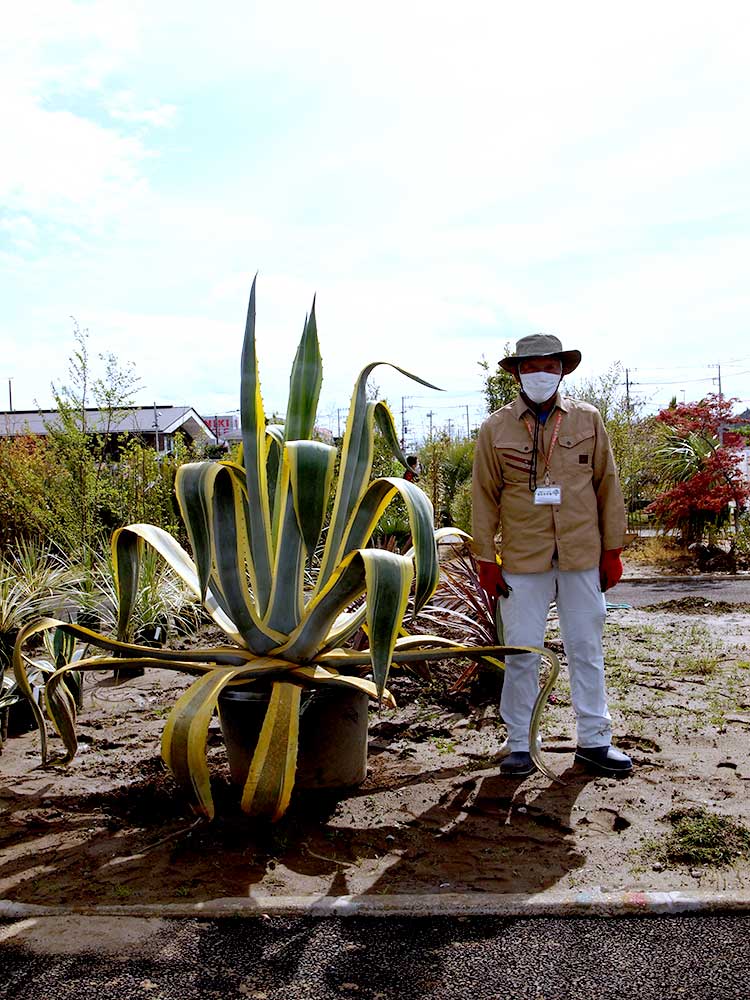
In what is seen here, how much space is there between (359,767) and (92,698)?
2.27 m

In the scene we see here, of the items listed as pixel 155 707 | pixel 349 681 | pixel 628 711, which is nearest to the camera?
pixel 349 681

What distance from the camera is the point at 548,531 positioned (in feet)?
13.1

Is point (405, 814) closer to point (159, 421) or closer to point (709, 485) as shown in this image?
point (709, 485)

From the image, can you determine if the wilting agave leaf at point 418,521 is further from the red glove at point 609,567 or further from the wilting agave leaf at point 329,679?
the red glove at point 609,567

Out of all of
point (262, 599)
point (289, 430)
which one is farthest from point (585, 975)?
point (289, 430)

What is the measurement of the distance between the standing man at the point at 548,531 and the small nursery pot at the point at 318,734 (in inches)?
29.7

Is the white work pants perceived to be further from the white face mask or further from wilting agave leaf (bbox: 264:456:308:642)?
wilting agave leaf (bbox: 264:456:308:642)

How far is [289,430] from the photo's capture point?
3.80 m

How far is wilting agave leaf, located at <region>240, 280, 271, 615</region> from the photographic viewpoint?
141 inches

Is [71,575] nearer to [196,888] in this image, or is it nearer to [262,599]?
[262,599]

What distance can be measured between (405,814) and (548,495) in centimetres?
143

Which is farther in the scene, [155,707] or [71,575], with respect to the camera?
[71,575]

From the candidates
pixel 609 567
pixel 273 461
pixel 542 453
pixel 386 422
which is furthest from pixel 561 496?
pixel 273 461

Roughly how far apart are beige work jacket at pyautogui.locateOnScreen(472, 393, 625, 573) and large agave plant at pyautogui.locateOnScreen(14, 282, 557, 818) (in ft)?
1.76
